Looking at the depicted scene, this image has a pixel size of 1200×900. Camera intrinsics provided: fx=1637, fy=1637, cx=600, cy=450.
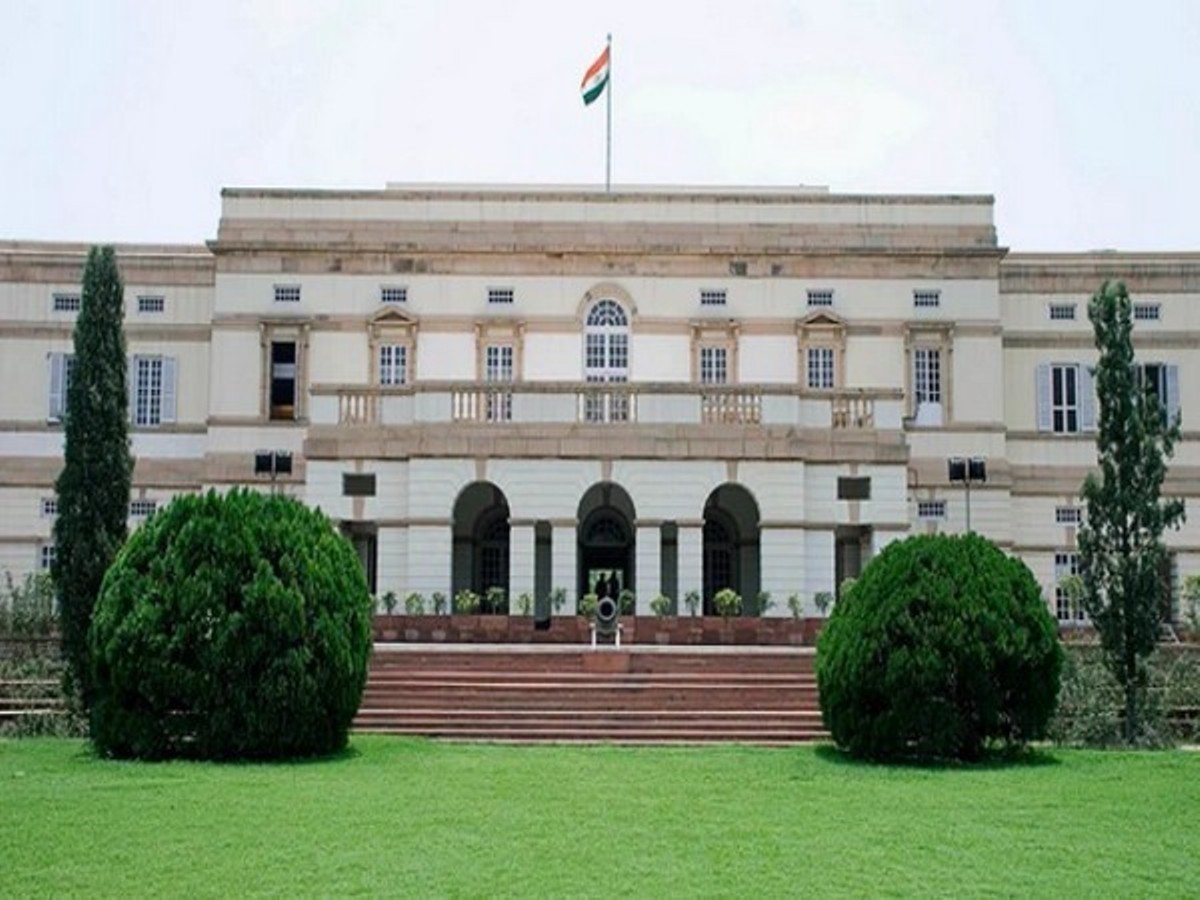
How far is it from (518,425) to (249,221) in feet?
38.4

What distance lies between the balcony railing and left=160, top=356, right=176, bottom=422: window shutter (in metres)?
8.52

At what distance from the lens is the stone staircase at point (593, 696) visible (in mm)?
22859

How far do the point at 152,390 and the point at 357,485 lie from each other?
10169mm

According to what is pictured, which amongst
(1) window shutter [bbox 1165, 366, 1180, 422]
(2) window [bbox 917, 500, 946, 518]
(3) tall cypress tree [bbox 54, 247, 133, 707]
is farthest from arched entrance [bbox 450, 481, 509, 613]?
(1) window shutter [bbox 1165, 366, 1180, 422]

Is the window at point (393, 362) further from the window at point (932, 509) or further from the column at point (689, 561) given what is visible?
the window at point (932, 509)

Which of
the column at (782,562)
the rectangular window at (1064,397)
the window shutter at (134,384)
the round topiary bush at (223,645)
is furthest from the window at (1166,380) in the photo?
the round topiary bush at (223,645)

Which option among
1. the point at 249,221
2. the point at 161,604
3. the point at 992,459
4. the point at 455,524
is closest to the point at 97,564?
the point at 161,604

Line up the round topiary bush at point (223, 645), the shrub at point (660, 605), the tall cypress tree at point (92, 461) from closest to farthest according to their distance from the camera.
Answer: the round topiary bush at point (223, 645) < the tall cypress tree at point (92, 461) < the shrub at point (660, 605)

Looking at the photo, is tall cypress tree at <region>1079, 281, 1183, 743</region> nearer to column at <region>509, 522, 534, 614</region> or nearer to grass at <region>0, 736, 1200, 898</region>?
grass at <region>0, 736, 1200, 898</region>

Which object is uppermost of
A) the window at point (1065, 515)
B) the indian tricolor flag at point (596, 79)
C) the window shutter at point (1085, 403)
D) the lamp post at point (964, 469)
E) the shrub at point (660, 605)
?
the indian tricolor flag at point (596, 79)

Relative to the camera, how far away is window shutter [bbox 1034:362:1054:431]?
40.9 meters

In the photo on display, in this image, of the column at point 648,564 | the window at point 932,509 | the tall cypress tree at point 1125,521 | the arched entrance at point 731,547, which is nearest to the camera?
the tall cypress tree at point 1125,521

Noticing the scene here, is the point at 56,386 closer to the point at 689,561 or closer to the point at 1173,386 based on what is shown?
the point at 689,561

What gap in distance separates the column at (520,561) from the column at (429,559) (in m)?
1.27
